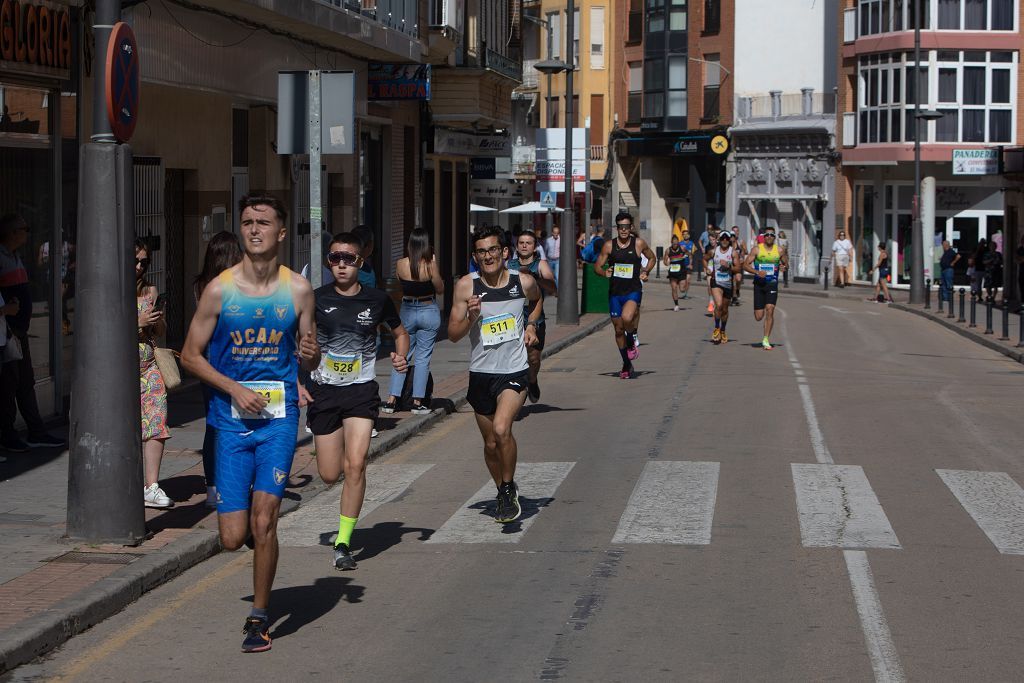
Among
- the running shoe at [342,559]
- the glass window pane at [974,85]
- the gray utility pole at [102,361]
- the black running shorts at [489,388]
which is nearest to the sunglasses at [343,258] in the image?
the gray utility pole at [102,361]

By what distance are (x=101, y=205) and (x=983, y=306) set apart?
36.6 metres

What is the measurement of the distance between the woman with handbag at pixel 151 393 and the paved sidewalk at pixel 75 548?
A: 0.23 metres

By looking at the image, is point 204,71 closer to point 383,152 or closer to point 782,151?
point 383,152

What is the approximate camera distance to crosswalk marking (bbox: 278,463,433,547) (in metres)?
9.73

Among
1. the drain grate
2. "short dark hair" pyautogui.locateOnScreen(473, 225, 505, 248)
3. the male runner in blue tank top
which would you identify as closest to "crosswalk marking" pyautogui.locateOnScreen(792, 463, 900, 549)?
"short dark hair" pyautogui.locateOnScreen(473, 225, 505, 248)

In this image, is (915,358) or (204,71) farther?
(915,358)

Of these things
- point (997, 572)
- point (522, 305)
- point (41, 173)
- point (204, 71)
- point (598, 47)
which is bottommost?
point (997, 572)

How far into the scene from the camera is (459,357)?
73.6 feet

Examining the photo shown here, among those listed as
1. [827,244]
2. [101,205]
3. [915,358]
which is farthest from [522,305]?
[827,244]

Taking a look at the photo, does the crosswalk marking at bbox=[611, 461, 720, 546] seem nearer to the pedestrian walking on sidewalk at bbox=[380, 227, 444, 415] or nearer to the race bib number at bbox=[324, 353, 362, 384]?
the race bib number at bbox=[324, 353, 362, 384]

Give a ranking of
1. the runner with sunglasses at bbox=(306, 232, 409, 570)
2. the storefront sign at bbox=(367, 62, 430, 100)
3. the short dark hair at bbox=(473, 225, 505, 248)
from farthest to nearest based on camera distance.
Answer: the storefront sign at bbox=(367, 62, 430, 100) → the short dark hair at bbox=(473, 225, 505, 248) → the runner with sunglasses at bbox=(306, 232, 409, 570)

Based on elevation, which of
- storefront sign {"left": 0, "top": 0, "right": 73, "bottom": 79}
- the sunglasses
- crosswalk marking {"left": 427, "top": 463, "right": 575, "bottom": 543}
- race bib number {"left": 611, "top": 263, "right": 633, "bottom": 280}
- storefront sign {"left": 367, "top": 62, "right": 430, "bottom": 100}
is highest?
storefront sign {"left": 367, "top": 62, "right": 430, "bottom": 100}

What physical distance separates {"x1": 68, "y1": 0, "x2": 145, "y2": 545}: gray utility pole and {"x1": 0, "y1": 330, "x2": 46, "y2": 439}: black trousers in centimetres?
368

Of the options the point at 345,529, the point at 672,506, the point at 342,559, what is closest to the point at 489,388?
the point at 672,506
